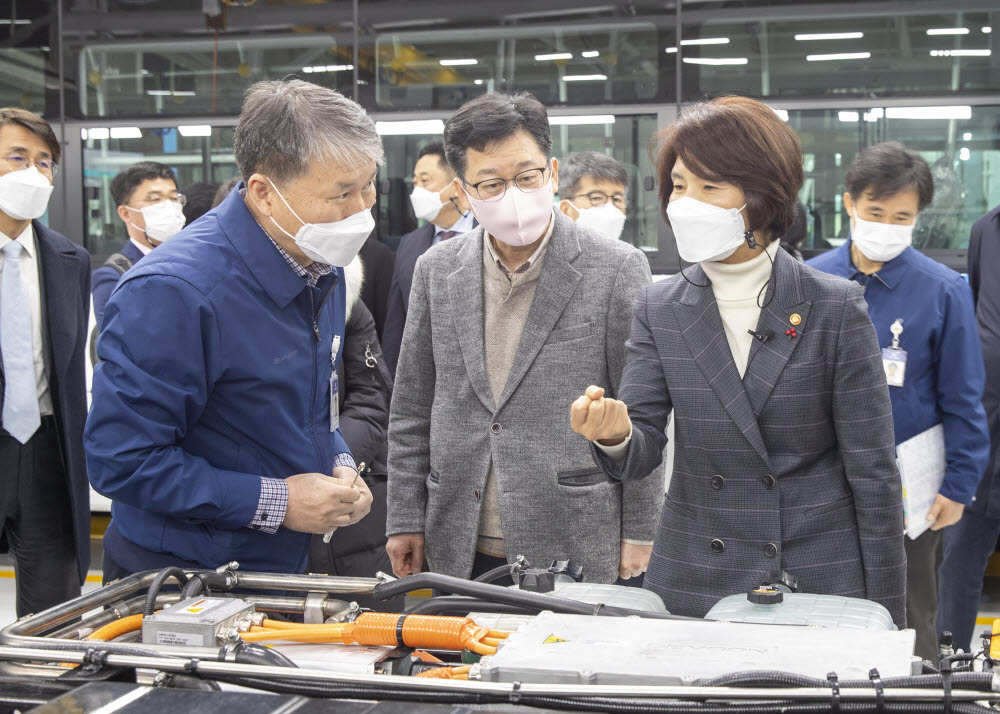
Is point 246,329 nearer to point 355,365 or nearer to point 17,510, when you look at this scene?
point 355,365

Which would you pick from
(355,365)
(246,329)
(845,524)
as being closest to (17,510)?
(355,365)

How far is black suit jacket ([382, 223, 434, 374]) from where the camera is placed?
14.4 ft

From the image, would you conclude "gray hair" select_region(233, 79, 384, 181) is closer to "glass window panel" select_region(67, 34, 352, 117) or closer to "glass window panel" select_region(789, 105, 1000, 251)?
"glass window panel" select_region(789, 105, 1000, 251)

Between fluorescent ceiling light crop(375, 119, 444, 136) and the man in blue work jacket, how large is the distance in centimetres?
327

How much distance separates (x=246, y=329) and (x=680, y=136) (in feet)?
3.24

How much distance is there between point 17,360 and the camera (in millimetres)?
3521

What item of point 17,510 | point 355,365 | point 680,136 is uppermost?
point 680,136

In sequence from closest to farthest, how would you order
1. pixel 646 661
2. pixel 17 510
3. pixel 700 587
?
pixel 646 661
pixel 700 587
pixel 17 510

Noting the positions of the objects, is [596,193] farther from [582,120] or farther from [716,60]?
[716,60]

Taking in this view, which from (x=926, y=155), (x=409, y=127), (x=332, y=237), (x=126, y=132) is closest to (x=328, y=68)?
(x=409, y=127)

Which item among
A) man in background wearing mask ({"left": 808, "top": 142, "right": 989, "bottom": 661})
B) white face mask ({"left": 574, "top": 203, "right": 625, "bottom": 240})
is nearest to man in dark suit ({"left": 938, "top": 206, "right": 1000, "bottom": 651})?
man in background wearing mask ({"left": 808, "top": 142, "right": 989, "bottom": 661})

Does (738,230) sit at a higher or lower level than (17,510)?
higher

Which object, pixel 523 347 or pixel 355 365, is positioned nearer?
pixel 523 347

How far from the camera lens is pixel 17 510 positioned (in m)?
3.53
